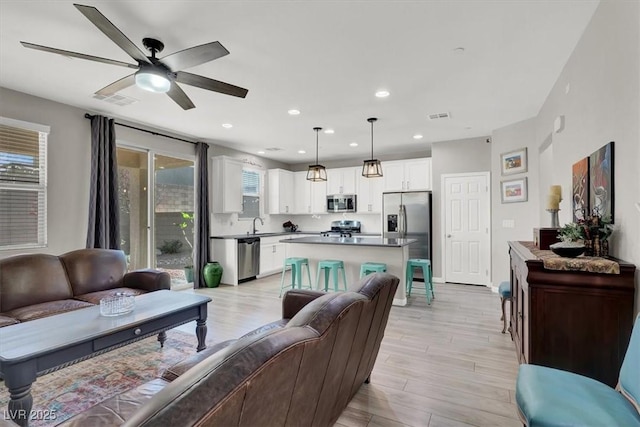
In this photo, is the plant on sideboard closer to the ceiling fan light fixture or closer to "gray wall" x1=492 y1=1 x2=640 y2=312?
"gray wall" x1=492 y1=1 x2=640 y2=312

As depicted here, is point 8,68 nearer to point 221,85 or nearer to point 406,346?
point 221,85

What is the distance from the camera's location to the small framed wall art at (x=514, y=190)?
471cm

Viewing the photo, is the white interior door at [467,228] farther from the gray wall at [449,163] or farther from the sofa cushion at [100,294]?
the sofa cushion at [100,294]

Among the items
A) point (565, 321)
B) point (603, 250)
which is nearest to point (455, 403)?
point (565, 321)

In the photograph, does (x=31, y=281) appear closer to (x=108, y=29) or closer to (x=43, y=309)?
(x=43, y=309)

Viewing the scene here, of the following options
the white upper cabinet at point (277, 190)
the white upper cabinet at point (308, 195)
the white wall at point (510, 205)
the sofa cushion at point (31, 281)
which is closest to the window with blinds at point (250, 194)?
the white upper cabinet at point (277, 190)

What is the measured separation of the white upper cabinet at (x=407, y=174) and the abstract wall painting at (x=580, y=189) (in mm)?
3826

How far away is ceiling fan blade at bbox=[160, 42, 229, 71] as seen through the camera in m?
2.06

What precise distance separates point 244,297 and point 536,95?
4882mm

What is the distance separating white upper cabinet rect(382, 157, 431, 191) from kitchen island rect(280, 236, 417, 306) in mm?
2036

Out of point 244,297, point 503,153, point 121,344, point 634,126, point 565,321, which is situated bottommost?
point 244,297

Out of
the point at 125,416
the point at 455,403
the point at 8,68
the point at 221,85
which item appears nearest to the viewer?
the point at 125,416

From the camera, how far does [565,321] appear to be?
6.00ft

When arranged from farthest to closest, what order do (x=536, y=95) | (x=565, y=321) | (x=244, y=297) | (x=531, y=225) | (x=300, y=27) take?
(x=244, y=297)
(x=531, y=225)
(x=536, y=95)
(x=300, y=27)
(x=565, y=321)
